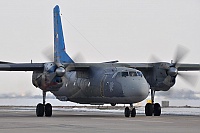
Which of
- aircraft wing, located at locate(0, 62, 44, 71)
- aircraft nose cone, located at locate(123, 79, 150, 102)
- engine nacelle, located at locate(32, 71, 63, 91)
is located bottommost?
aircraft nose cone, located at locate(123, 79, 150, 102)

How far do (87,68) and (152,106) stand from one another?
5114mm

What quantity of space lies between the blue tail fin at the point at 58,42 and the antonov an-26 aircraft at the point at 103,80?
57.9 inches

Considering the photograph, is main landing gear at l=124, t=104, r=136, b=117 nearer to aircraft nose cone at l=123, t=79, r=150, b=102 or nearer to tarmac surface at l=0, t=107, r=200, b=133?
aircraft nose cone at l=123, t=79, r=150, b=102

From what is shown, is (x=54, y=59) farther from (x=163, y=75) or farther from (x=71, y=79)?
(x=163, y=75)

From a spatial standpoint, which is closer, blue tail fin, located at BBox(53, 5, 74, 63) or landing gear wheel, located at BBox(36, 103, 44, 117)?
landing gear wheel, located at BBox(36, 103, 44, 117)

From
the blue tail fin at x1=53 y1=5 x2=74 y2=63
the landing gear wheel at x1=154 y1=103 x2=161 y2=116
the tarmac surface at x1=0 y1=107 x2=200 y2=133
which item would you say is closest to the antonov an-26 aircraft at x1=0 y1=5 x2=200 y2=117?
the landing gear wheel at x1=154 y1=103 x2=161 y2=116

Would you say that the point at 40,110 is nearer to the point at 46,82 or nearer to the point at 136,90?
the point at 46,82

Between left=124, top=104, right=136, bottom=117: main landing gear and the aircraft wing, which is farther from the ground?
the aircraft wing

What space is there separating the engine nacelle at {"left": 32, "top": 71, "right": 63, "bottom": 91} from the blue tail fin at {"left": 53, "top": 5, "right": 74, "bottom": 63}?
4.36 meters

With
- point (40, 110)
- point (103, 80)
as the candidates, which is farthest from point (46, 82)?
point (103, 80)

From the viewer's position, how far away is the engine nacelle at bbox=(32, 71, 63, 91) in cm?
3138

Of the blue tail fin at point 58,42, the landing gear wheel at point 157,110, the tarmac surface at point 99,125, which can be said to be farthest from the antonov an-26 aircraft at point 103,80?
the tarmac surface at point 99,125

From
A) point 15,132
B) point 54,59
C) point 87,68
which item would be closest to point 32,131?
point 15,132

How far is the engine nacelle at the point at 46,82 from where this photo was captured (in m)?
31.4
